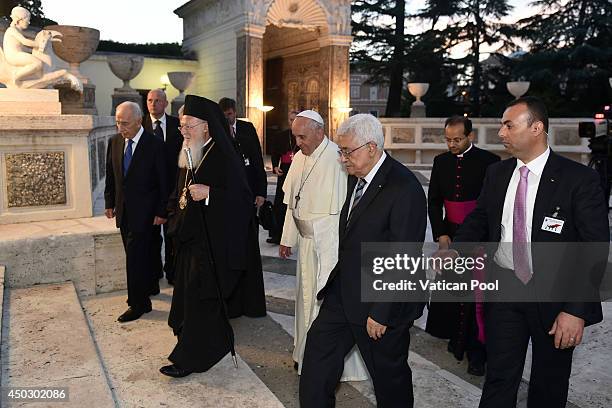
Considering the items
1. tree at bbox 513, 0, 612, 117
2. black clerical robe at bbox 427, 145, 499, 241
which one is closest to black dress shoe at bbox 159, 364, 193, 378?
black clerical robe at bbox 427, 145, 499, 241

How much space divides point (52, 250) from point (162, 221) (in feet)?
3.58

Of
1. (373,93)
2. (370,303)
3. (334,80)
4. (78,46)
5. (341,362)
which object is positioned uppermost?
(373,93)

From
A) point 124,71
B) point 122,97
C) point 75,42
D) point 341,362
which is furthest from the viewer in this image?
point 124,71

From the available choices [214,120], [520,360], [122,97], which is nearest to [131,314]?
[214,120]

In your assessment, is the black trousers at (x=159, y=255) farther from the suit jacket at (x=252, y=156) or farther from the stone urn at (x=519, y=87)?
the stone urn at (x=519, y=87)

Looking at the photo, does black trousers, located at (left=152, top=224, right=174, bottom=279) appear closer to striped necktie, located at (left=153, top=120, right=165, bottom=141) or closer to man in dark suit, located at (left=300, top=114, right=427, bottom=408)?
striped necktie, located at (left=153, top=120, right=165, bottom=141)

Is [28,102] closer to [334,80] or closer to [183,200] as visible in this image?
[183,200]

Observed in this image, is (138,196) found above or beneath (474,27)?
beneath

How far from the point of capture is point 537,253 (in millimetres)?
2664

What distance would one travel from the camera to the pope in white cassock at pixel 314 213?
3.56 metres

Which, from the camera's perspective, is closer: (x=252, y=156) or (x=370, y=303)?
(x=370, y=303)

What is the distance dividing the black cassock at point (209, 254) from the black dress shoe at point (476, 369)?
5.21 feet

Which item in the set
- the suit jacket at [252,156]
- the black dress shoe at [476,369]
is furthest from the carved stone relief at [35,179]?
the black dress shoe at [476,369]

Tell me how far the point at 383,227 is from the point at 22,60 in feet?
14.2
